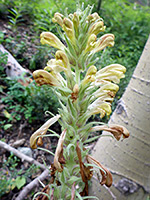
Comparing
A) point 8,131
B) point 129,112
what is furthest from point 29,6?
point 129,112

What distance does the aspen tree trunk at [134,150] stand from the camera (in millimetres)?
1613

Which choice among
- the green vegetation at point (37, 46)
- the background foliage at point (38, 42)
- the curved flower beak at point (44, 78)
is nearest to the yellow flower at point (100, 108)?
the curved flower beak at point (44, 78)

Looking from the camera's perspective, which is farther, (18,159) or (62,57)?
(18,159)

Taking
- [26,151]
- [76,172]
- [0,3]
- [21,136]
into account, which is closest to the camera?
[76,172]

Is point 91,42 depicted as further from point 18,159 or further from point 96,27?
point 18,159

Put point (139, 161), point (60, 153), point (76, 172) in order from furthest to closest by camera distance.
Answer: point (139, 161) < point (76, 172) < point (60, 153)

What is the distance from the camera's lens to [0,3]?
4980mm

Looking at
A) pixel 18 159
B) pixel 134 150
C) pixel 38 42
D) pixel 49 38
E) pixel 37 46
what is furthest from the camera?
pixel 38 42

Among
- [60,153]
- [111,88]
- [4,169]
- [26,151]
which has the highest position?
[111,88]

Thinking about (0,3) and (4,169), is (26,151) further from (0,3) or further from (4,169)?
(0,3)

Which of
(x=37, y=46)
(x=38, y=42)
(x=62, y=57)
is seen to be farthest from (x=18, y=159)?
(x=38, y=42)

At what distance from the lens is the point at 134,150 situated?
1.64m

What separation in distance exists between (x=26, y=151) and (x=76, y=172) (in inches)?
55.7

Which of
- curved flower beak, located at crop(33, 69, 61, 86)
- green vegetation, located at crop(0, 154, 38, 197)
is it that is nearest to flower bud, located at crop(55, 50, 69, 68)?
curved flower beak, located at crop(33, 69, 61, 86)
